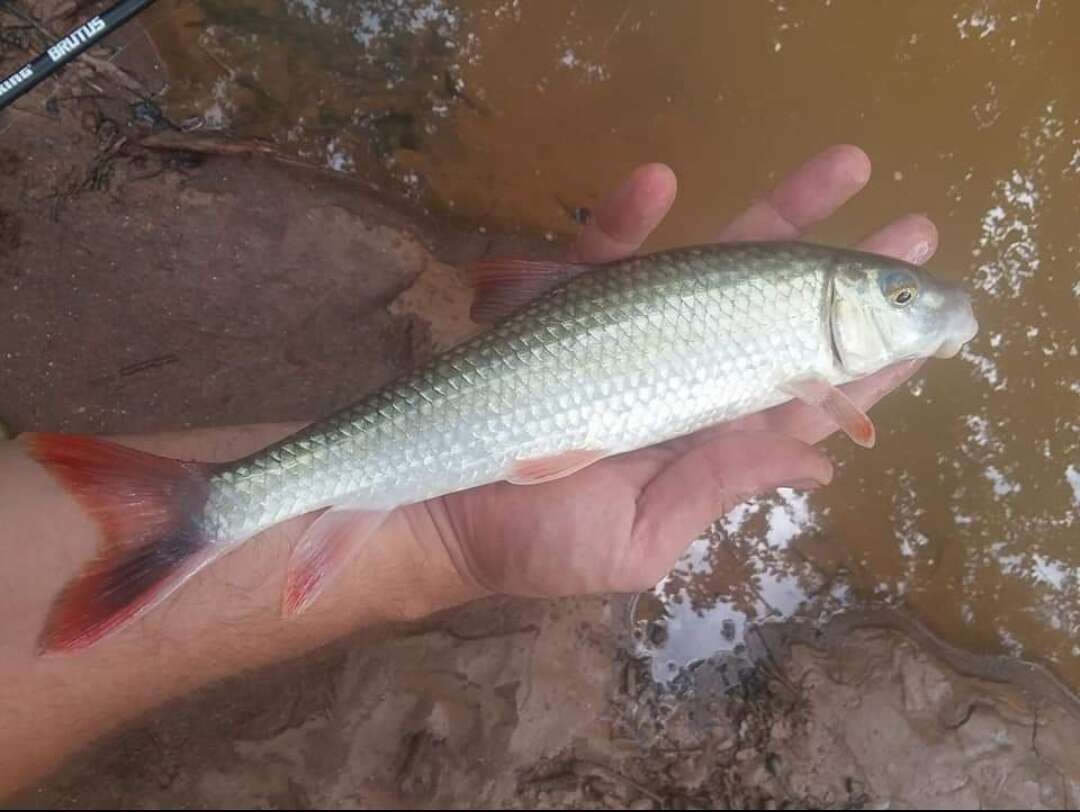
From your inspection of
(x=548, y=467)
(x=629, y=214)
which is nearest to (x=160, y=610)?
(x=548, y=467)

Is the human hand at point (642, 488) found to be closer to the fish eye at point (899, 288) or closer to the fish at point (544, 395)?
the fish at point (544, 395)

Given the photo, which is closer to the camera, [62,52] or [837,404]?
[837,404]

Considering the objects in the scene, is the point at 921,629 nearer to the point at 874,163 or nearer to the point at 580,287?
the point at 874,163

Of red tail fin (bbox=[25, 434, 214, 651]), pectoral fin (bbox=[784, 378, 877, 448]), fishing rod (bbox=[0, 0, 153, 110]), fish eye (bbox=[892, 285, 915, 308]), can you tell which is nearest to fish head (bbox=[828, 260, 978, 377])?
fish eye (bbox=[892, 285, 915, 308])

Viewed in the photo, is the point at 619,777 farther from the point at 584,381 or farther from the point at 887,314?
the point at 887,314

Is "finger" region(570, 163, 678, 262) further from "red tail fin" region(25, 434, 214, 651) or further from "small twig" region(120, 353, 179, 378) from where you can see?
"small twig" region(120, 353, 179, 378)

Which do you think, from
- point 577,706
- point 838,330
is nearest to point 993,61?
point 838,330
